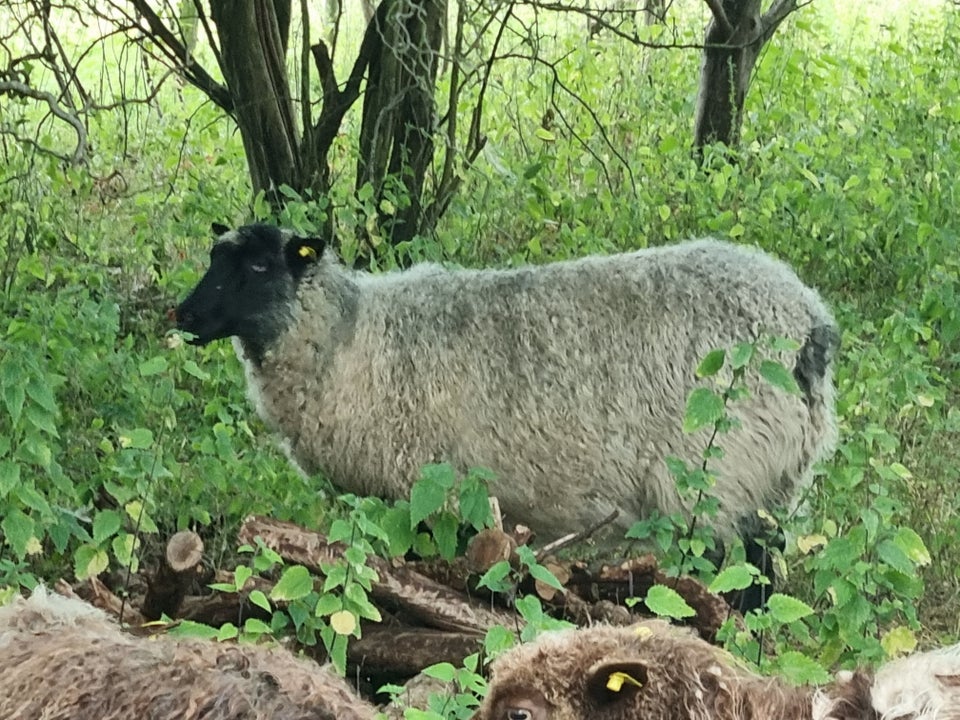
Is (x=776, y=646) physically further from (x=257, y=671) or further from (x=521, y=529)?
(x=257, y=671)

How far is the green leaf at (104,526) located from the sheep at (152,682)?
50.2 inches

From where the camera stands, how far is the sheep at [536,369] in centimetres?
480

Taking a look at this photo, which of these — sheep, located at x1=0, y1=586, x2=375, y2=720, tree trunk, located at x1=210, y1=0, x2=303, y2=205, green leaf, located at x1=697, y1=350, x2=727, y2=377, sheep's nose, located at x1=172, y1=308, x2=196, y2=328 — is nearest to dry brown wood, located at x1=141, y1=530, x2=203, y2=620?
sheep, located at x1=0, y1=586, x2=375, y2=720

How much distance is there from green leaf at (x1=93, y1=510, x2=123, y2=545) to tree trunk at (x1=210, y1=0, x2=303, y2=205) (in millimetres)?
3124

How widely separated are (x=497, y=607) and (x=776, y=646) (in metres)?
0.90

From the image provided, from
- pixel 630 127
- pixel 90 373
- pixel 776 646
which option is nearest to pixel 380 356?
pixel 90 373

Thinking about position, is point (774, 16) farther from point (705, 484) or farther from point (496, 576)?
point (496, 576)

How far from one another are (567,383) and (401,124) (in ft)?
8.95

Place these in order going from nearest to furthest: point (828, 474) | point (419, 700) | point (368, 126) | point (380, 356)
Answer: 1. point (419, 700)
2. point (828, 474)
3. point (380, 356)
4. point (368, 126)

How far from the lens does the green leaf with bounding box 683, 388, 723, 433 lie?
12.0 ft

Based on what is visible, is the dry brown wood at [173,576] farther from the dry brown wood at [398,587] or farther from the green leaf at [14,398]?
the green leaf at [14,398]

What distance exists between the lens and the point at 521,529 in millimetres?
4039

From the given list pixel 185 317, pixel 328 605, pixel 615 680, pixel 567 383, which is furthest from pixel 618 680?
pixel 185 317

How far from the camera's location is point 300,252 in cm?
522
